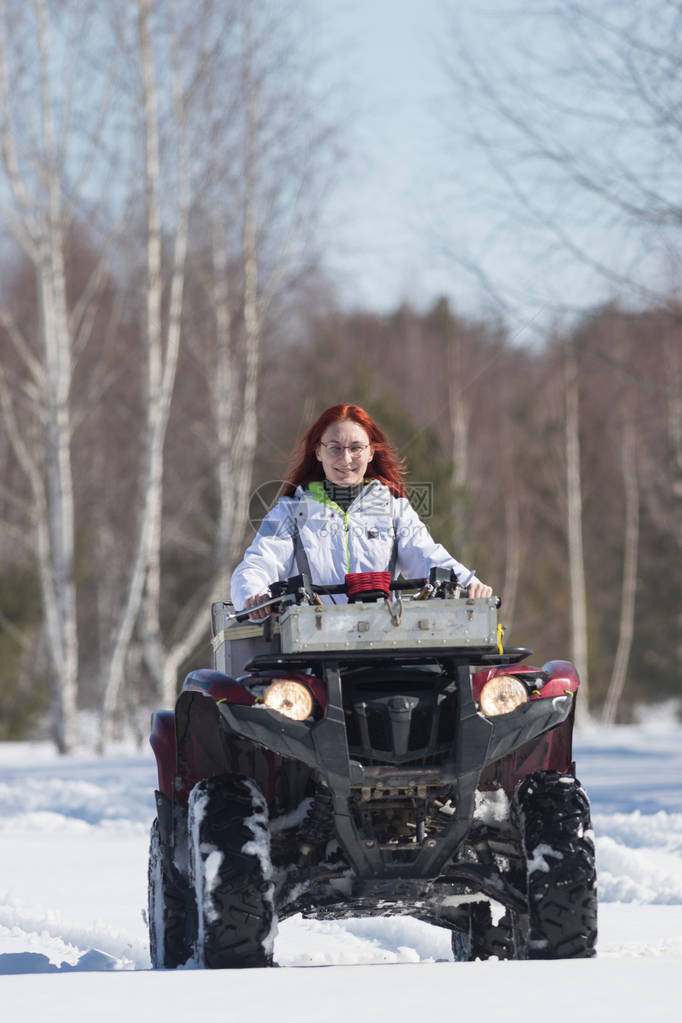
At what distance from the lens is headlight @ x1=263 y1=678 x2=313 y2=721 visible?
4.38 meters

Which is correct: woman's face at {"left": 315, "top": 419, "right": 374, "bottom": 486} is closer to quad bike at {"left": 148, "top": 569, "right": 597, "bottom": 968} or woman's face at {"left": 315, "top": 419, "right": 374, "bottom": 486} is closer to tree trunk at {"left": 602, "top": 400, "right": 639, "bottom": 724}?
quad bike at {"left": 148, "top": 569, "right": 597, "bottom": 968}

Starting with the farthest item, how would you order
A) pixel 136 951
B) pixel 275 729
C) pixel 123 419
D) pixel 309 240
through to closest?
pixel 123 419, pixel 309 240, pixel 136 951, pixel 275 729

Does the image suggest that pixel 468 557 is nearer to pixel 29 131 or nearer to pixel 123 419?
pixel 123 419

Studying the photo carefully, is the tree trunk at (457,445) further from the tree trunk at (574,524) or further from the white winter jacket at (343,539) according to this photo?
the white winter jacket at (343,539)

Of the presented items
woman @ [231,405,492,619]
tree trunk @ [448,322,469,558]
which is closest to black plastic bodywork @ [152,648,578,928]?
woman @ [231,405,492,619]

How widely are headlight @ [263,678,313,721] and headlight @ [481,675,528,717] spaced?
1.71 feet

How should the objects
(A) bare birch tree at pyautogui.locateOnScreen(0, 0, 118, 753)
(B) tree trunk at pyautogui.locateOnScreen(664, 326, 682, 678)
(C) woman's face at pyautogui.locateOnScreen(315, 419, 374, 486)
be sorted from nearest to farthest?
(C) woman's face at pyautogui.locateOnScreen(315, 419, 374, 486) → (A) bare birch tree at pyautogui.locateOnScreen(0, 0, 118, 753) → (B) tree trunk at pyautogui.locateOnScreen(664, 326, 682, 678)

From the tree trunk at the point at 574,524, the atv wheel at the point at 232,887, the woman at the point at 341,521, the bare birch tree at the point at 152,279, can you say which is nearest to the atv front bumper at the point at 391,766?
the atv wheel at the point at 232,887

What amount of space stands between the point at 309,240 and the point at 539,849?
645 inches

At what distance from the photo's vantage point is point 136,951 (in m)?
5.88

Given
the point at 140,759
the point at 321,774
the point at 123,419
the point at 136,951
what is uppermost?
the point at 123,419

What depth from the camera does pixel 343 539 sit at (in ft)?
17.0

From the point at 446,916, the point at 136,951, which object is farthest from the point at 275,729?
the point at 136,951

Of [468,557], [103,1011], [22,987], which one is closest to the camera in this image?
[103,1011]
